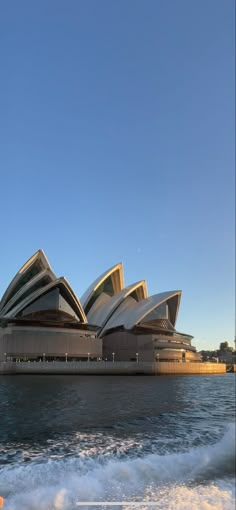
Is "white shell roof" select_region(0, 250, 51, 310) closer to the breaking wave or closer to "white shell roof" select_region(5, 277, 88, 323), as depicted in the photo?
"white shell roof" select_region(5, 277, 88, 323)

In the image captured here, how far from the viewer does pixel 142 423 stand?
18.4 meters

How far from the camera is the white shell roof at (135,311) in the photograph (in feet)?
274

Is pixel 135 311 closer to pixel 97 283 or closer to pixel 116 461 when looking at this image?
pixel 97 283

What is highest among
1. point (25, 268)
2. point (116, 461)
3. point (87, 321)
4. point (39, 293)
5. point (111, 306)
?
point (25, 268)

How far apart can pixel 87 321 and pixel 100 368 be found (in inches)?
524

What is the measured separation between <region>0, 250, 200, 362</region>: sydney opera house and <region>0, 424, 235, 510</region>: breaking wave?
63.8m

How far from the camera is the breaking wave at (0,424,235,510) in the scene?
7895 millimetres

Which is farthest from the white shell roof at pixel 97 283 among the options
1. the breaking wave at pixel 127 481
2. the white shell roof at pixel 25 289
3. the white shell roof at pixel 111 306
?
the breaking wave at pixel 127 481

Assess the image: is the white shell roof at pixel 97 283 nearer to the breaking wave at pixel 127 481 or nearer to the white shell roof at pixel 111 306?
the white shell roof at pixel 111 306

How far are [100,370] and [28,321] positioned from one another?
15.8 meters

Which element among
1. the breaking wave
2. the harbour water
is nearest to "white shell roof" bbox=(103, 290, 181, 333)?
the harbour water

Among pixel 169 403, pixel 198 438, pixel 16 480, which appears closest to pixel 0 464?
pixel 16 480

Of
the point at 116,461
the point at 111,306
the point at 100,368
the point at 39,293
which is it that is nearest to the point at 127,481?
the point at 116,461

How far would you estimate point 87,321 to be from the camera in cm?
8512
